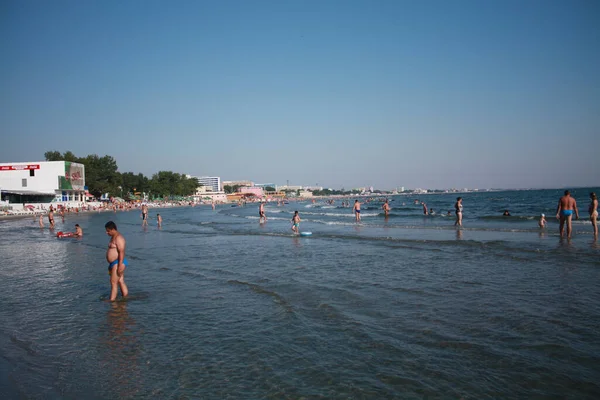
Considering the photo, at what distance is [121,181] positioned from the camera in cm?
11631

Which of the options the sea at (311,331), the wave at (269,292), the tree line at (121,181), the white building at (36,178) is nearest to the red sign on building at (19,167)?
the white building at (36,178)

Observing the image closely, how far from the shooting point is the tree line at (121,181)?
320 ft

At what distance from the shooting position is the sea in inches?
179

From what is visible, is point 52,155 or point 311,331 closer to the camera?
point 311,331

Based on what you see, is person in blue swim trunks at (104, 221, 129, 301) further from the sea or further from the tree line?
the tree line

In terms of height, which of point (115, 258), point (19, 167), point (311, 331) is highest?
point (19, 167)

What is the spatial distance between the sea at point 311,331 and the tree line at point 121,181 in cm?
9608

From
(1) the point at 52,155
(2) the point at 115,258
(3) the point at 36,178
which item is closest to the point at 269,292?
(2) the point at 115,258

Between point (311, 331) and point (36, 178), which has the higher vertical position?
point (36, 178)

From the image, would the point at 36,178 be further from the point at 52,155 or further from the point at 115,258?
the point at 115,258

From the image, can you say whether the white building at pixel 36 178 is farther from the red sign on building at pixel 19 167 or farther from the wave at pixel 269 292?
the wave at pixel 269 292

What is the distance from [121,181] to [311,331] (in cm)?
12138

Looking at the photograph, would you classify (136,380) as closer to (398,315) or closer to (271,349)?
(271,349)

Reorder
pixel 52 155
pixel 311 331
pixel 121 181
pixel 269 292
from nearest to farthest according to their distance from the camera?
pixel 311 331, pixel 269 292, pixel 52 155, pixel 121 181
